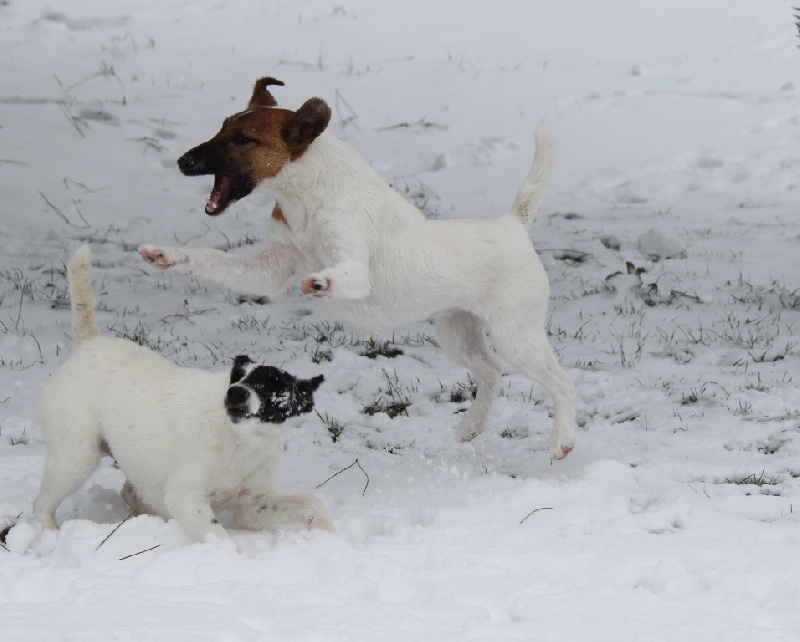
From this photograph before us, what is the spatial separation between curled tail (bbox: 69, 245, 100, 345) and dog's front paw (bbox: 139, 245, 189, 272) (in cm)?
22

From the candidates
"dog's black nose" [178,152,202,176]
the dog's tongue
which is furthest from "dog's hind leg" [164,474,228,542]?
"dog's black nose" [178,152,202,176]

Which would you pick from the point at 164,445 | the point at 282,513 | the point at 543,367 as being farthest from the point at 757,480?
the point at 164,445

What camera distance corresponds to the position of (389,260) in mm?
4262

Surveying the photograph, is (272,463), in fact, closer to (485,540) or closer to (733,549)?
(485,540)

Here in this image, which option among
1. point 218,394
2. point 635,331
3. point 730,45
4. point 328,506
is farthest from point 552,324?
point 730,45

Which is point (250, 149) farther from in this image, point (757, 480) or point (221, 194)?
point (757, 480)

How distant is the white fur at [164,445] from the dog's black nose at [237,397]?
→ 0.12 metres

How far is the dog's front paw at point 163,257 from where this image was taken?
4035 mm

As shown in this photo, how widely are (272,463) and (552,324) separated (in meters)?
3.41

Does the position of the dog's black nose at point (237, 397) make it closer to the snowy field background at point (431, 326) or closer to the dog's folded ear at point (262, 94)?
the snowy field background at point (431, 326)

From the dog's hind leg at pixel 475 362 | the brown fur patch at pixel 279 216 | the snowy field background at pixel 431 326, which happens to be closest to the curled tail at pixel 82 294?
the snowy field background at pixel 431 326

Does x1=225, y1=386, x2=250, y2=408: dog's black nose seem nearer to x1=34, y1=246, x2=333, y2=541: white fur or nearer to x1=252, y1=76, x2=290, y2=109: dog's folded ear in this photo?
x1=34, y1=246, x2=333, y2=541: white fur

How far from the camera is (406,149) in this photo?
425 inches

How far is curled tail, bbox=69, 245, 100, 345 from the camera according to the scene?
3867mm
